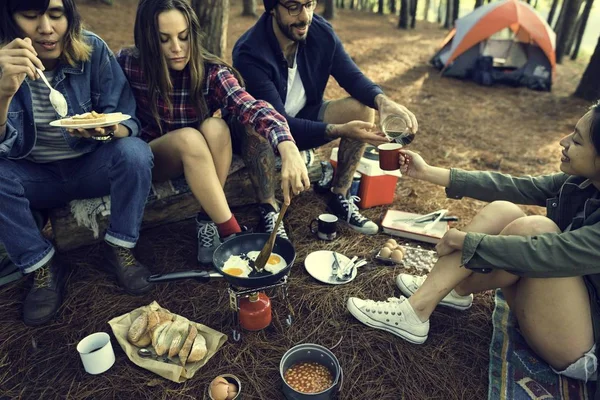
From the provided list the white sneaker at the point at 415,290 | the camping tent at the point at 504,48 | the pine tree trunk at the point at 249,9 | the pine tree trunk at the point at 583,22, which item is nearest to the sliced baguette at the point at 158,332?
the white sneaker at the point at 415,290

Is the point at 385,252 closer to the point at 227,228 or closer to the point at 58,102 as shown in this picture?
the point at 227,228

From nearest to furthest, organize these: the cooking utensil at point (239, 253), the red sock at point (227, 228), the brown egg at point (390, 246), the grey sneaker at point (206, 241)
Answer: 1. the cooking utensil at point (239, 253)
2. the red sock at point (227, 228)
3. the grey sneaker at point (206, 241)
4. the brown egg at point (390, 246)

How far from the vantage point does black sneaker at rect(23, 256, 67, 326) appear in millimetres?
2470

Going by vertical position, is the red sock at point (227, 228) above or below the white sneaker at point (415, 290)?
above

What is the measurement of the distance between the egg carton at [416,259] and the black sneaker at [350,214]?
0.31 meters

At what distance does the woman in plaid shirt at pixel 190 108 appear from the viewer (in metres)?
2.57

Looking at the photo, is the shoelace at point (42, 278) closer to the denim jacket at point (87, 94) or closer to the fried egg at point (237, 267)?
the denim jacket at point (87, 94)

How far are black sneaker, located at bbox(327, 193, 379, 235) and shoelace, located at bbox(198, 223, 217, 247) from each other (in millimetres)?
1127

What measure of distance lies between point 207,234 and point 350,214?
3.95 ft

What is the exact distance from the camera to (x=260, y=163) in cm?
321

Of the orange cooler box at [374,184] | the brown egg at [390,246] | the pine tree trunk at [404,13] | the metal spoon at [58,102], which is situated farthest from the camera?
the pine tree trunk at [404,13]

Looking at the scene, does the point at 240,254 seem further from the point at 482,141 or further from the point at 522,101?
the point at 522,101

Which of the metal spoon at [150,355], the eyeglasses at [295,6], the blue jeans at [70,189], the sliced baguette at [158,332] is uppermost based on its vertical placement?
the eyeglasses at [295,6]

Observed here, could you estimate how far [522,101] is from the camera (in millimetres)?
7477
